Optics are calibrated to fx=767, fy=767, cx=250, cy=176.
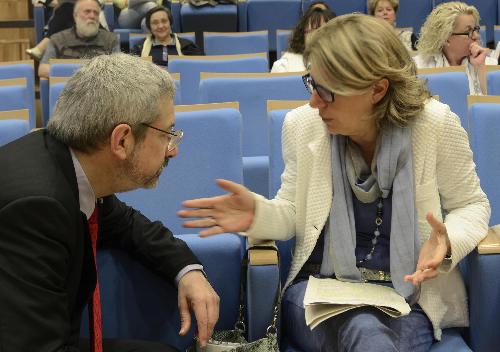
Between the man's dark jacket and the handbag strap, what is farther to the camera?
the handbag strap

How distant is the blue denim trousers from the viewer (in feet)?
2.72

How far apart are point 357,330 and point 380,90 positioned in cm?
28

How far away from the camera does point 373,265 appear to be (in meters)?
0.96

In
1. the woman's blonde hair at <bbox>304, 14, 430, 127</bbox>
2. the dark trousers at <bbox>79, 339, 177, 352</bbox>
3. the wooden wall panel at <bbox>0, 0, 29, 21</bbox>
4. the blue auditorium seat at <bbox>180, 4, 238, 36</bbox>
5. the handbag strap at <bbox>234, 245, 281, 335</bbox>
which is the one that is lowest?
Answer: the dark trousers at <bbox>79, 339, 177, 352</bbox>

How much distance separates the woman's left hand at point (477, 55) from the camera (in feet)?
5.97

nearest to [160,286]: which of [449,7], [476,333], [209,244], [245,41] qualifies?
[209,244]

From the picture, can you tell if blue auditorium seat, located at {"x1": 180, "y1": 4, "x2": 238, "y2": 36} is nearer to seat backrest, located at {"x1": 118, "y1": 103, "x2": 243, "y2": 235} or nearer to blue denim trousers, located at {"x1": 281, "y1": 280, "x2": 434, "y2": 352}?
seat backrest, located at {"x1": 118, "y1": 103, "x2": 243, "y2": 235}

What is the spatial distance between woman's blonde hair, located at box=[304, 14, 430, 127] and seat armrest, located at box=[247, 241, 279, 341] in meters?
0.21

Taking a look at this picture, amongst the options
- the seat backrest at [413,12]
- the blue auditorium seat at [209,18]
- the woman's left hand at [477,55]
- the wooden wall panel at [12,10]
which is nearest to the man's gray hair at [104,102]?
the woman's left hand at [477,55]

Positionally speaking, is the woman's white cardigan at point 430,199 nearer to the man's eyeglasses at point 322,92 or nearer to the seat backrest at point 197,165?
the man's eyeglasses at point 322,92

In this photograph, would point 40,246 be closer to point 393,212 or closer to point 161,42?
point 393,212

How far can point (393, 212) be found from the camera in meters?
0.92

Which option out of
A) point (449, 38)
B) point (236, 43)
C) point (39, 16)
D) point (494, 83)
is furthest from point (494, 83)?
point (39, 16)

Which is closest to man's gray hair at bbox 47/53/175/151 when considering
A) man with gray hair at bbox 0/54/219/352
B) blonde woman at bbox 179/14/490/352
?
man with gray hair at bbox 0/54/219/352
